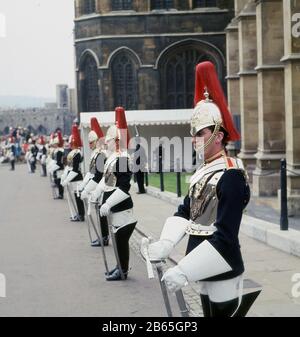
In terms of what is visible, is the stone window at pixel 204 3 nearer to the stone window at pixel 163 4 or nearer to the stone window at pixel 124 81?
the stone window at pixel 163 4

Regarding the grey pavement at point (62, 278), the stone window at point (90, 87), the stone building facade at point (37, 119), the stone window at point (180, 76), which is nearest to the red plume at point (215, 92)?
the grey pavement at point (62, 278)

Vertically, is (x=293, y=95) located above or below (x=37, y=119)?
above

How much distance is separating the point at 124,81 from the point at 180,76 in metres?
3.11

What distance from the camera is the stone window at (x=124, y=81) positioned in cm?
4541

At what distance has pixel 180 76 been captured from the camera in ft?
150

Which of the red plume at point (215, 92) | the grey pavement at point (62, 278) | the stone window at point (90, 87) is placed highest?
the stone window at point (90, 87)

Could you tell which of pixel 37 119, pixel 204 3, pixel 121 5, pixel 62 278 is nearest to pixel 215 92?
pixel 62 278

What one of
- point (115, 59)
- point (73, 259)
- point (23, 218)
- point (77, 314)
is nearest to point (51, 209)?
point (23, 218)

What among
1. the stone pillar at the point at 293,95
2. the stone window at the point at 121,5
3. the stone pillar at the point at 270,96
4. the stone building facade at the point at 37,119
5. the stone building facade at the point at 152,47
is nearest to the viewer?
the stone pillar at the point at 293,95

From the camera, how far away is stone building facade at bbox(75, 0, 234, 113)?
45.2 m

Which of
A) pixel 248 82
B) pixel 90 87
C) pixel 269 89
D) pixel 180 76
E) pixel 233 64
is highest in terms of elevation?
pixel 180 76

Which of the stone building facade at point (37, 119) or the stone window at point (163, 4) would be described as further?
the stone building facade at point (37, 119)

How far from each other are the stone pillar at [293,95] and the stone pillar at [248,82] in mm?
7009

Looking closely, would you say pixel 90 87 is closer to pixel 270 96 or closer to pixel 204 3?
pixel 204 3
